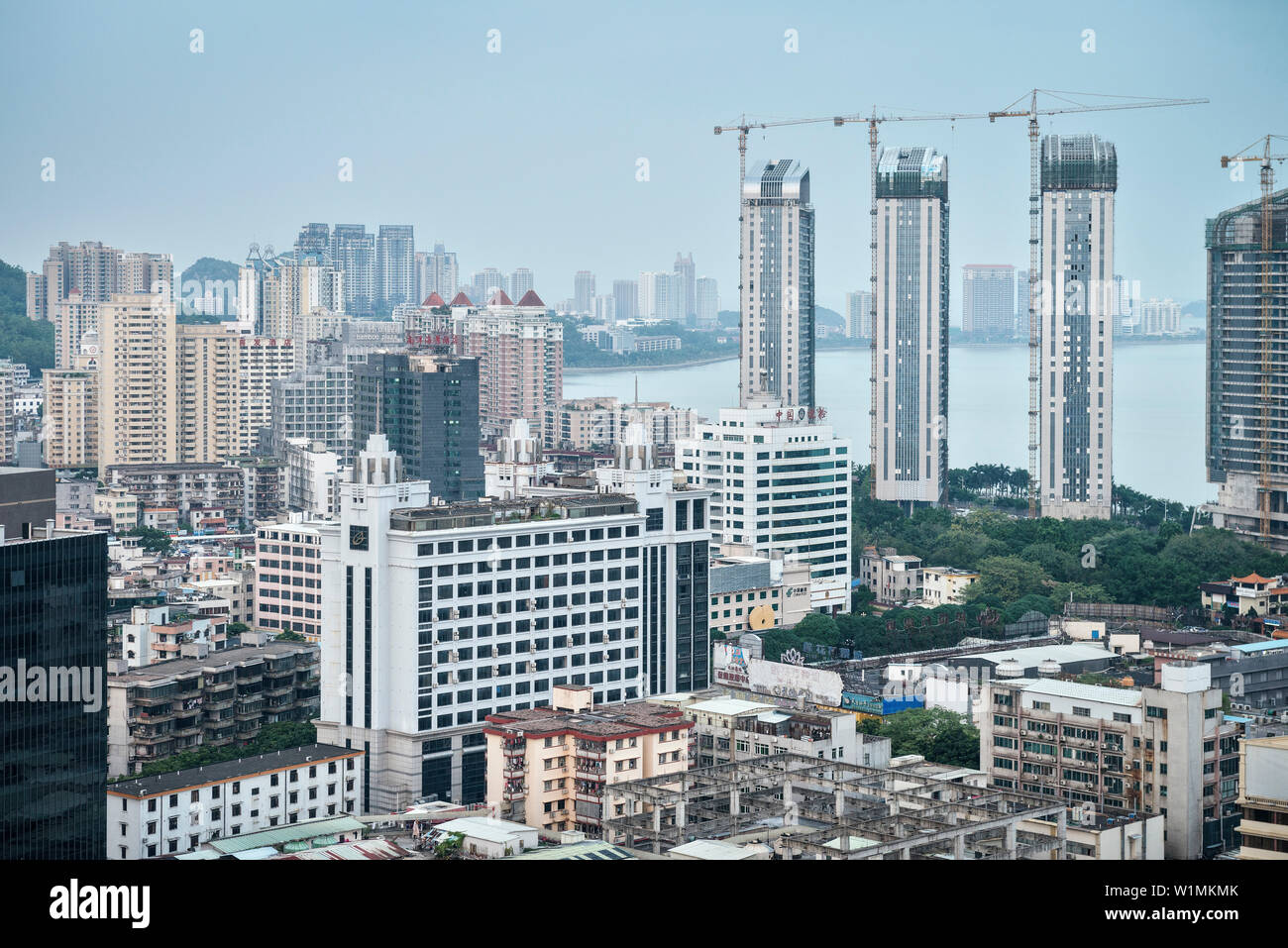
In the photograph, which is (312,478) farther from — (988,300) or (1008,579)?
(988,300)

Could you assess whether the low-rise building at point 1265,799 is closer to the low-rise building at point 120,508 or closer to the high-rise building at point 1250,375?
the high-rise building at point 1250,375

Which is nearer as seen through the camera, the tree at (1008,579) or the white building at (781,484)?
the white building at (781,484)

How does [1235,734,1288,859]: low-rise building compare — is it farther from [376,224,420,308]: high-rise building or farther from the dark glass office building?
[376,224,420,308]: high-rise building

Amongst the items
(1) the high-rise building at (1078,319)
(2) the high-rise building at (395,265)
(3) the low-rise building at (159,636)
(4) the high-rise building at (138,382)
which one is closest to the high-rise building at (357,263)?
(2) the high-rise building at (395,265)

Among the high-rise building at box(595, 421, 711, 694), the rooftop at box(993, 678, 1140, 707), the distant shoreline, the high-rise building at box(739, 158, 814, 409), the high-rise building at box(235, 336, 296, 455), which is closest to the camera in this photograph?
the rooftop at box(993, 678, 1140, 707)

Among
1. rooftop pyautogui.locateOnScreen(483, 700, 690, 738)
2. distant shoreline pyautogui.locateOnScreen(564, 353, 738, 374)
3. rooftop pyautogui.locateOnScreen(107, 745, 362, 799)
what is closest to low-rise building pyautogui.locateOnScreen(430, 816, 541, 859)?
rooftop pyautogui.locateOnScreen(483, 700, 690, 738)

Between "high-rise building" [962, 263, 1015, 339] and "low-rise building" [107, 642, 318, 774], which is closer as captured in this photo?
"low-rise building" [107, 642, 318, 774]
